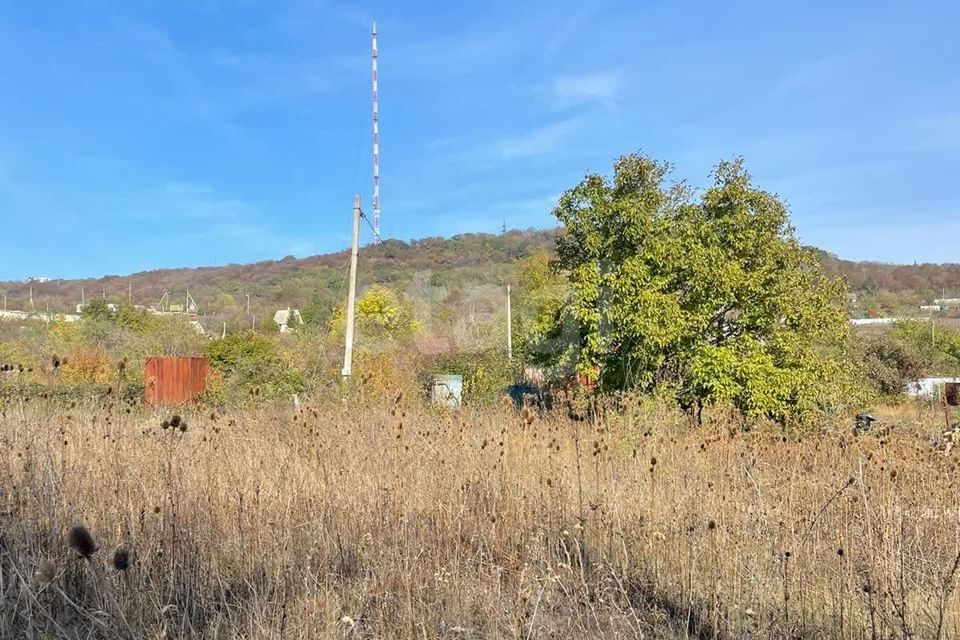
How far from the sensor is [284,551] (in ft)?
10.4

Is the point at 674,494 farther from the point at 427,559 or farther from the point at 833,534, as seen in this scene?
the point at 427,559

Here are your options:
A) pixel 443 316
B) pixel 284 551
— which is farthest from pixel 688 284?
pixel 443 316

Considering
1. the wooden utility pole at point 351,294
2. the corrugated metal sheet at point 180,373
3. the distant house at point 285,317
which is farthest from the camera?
the distant house at point 285,317

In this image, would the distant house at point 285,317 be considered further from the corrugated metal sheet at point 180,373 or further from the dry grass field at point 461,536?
the dry grass field at point 461,536

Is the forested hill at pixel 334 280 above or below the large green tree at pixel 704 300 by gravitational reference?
above

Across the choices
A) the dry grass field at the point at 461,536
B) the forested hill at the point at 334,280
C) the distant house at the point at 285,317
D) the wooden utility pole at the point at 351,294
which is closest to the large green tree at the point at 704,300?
the dry grass field at the point at 461,536

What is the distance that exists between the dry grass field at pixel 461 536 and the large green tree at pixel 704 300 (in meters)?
3.98

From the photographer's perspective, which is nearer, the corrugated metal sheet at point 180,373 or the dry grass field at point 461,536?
the dry grass field at point 461,536

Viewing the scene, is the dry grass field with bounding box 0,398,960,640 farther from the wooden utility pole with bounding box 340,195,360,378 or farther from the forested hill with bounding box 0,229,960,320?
the forested hill with bounding box 0,229,960,320

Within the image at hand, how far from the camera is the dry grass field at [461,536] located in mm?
2621

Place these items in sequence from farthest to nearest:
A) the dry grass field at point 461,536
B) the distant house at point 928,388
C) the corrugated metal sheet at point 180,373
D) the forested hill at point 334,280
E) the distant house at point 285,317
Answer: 1. the forested hill at point 334,280
2. the distant house at point 285,317
3. the corrugated metal sheet at point 180,373
4. the distant house at point 928,388
5. the dry grass field at point 461,536

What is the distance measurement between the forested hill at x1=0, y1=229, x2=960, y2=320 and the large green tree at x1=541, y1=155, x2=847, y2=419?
27.4 meters

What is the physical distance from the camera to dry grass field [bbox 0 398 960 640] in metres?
2.62

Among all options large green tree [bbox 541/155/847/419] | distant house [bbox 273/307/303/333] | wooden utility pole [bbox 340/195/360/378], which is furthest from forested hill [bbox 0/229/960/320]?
large green tree [bbox 541/155/847/419]
